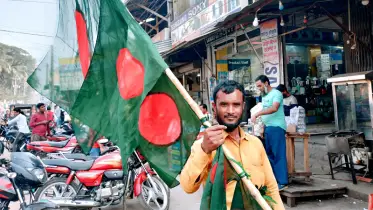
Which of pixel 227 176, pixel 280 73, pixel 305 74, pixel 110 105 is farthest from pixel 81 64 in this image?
pixel 305 74

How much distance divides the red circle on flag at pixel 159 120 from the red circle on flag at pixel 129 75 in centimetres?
10

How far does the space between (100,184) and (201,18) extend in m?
8.02

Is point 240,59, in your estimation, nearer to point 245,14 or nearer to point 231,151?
point 245,14

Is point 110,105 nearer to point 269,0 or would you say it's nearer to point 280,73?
point 269,0

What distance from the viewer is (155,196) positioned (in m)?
5.10

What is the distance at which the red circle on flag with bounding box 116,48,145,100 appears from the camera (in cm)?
227

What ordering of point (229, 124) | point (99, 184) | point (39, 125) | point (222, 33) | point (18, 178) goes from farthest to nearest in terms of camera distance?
point (222, 33), point (39, 125), point (99, 184), point (18, 178), point (229, 124)

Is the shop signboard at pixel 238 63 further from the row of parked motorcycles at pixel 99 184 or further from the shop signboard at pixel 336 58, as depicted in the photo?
the row of parked motorcycles at pixel 99 184

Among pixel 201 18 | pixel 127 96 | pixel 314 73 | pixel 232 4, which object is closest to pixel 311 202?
pixel 127 96

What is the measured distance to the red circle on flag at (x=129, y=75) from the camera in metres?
2.27

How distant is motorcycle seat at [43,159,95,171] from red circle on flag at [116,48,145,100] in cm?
301

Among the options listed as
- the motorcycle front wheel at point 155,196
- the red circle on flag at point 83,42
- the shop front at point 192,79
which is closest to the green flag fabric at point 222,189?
the red circle on flag at point 83,42

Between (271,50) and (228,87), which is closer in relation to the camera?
(228,87)

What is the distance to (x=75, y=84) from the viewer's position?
8.75ft
